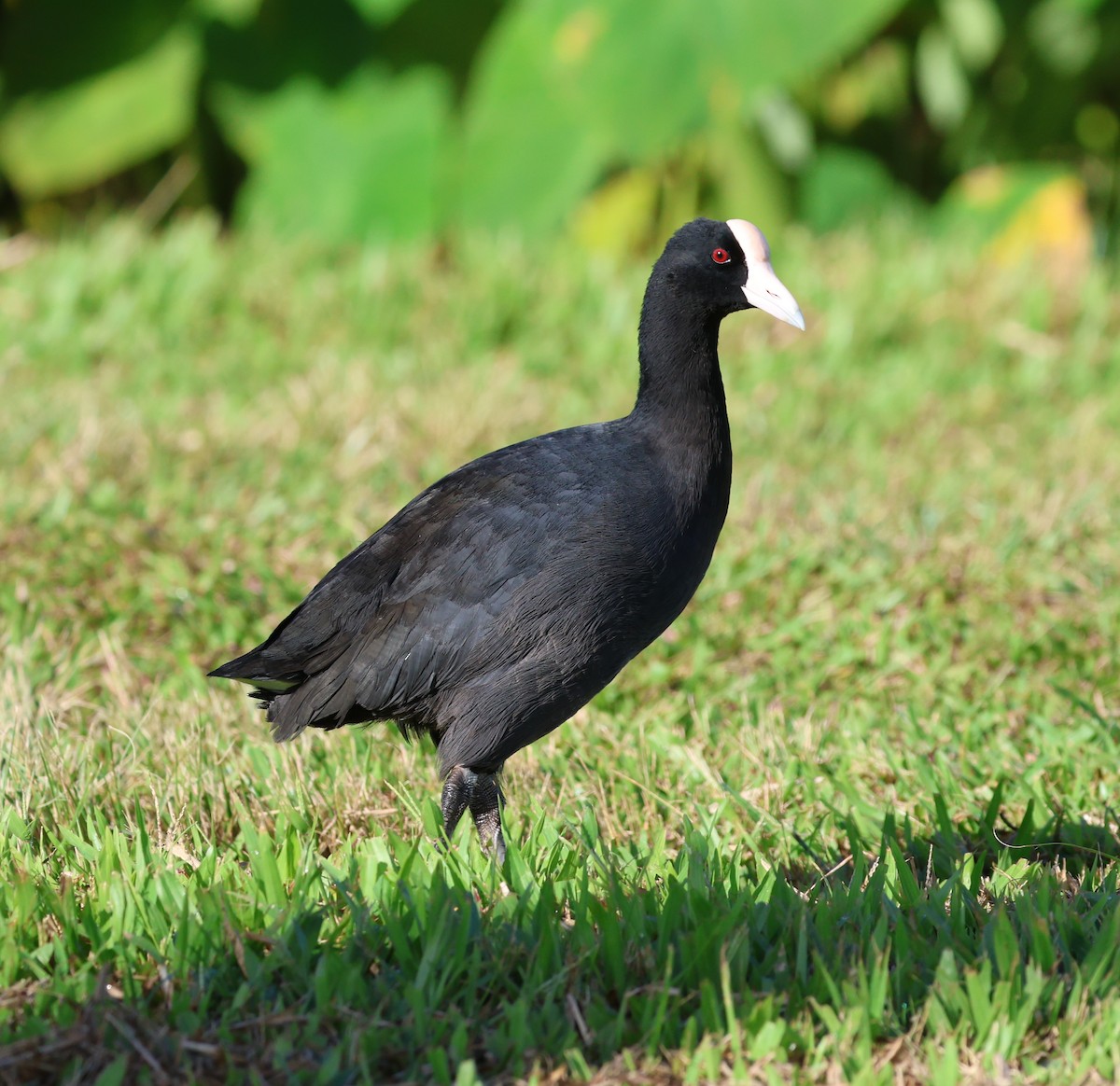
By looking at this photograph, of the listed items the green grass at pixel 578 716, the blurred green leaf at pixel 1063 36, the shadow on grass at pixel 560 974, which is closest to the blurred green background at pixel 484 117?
the blurred green leaf at pixel 1063 36

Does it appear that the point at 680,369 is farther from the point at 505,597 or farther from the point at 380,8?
the point at 380,8

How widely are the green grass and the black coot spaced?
203mm

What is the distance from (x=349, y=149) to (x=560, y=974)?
5.72 m

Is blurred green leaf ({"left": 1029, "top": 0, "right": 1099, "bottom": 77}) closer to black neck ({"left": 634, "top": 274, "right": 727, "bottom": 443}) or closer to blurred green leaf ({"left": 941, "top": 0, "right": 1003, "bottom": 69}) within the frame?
blurred green leaf ({"left": 941, "top": 0, "right": 1003, "bottom": 69})

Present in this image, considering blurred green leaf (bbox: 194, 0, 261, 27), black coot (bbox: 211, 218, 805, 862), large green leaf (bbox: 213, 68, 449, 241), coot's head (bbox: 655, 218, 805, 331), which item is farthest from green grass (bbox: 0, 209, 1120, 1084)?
blurred green leaf (bbox: 194, 0, 261, 27)

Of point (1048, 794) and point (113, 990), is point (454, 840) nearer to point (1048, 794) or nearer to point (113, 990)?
point (113, 990)

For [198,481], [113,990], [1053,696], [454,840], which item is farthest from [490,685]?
[198,481]

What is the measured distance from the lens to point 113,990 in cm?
230

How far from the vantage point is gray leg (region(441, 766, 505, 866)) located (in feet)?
9.51

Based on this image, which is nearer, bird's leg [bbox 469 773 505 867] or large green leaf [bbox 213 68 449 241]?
bird's leg [bbox 469 773 505 867]

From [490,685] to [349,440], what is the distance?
2.52m

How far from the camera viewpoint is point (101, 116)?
717 centimetres

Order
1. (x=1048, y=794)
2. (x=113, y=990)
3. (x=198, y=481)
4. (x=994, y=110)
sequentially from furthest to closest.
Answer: (x=994, y=110) < (x=198, y=481) < (x=1048, y=794) < (x=113, y=990)

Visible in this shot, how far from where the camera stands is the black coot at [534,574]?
2.81 metres
